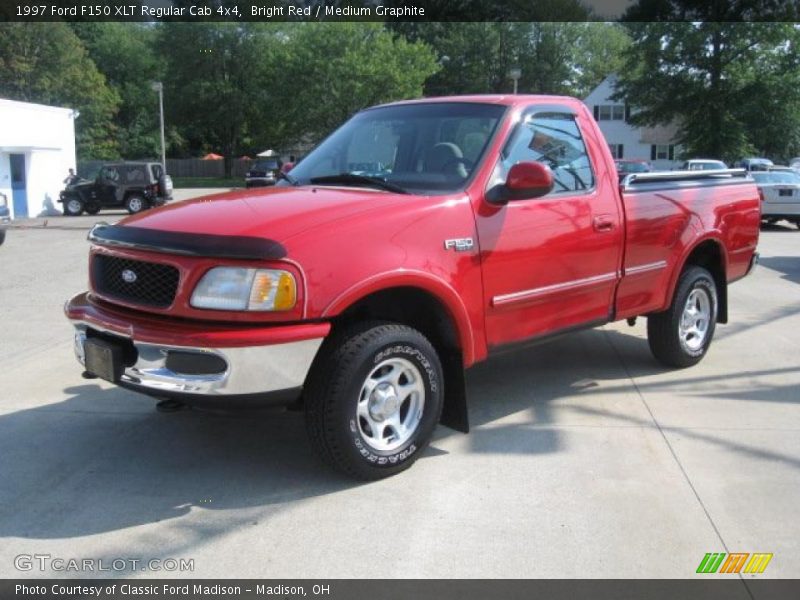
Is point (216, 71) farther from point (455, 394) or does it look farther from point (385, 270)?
point (385, 270)

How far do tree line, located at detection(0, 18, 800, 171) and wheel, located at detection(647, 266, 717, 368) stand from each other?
43892 mm

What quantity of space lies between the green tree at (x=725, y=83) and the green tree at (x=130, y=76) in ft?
130

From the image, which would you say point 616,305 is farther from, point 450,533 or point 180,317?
point 180,317

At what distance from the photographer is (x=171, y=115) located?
Answer: 64.1m

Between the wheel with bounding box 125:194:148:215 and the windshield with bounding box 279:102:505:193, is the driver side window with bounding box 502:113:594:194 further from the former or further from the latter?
the wheel with bounding box 125:194:148:215

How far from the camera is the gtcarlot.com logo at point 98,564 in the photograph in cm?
326

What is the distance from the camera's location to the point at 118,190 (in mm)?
26797

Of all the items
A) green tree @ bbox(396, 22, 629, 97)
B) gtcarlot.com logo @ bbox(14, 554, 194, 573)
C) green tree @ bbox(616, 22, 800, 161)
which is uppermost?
green tree @ bbox(396, 22, 629, 97)

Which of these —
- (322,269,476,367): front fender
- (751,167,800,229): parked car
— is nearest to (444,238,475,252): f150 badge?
(322,269,476,367): front fender

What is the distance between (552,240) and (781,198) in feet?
55.3

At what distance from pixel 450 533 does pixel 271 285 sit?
1.41 meters

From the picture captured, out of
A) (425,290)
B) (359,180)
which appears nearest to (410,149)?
(359,180)

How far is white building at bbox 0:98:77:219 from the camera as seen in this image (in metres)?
24.7

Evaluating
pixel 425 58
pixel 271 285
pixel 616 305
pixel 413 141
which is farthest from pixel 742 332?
pixel 425 58
